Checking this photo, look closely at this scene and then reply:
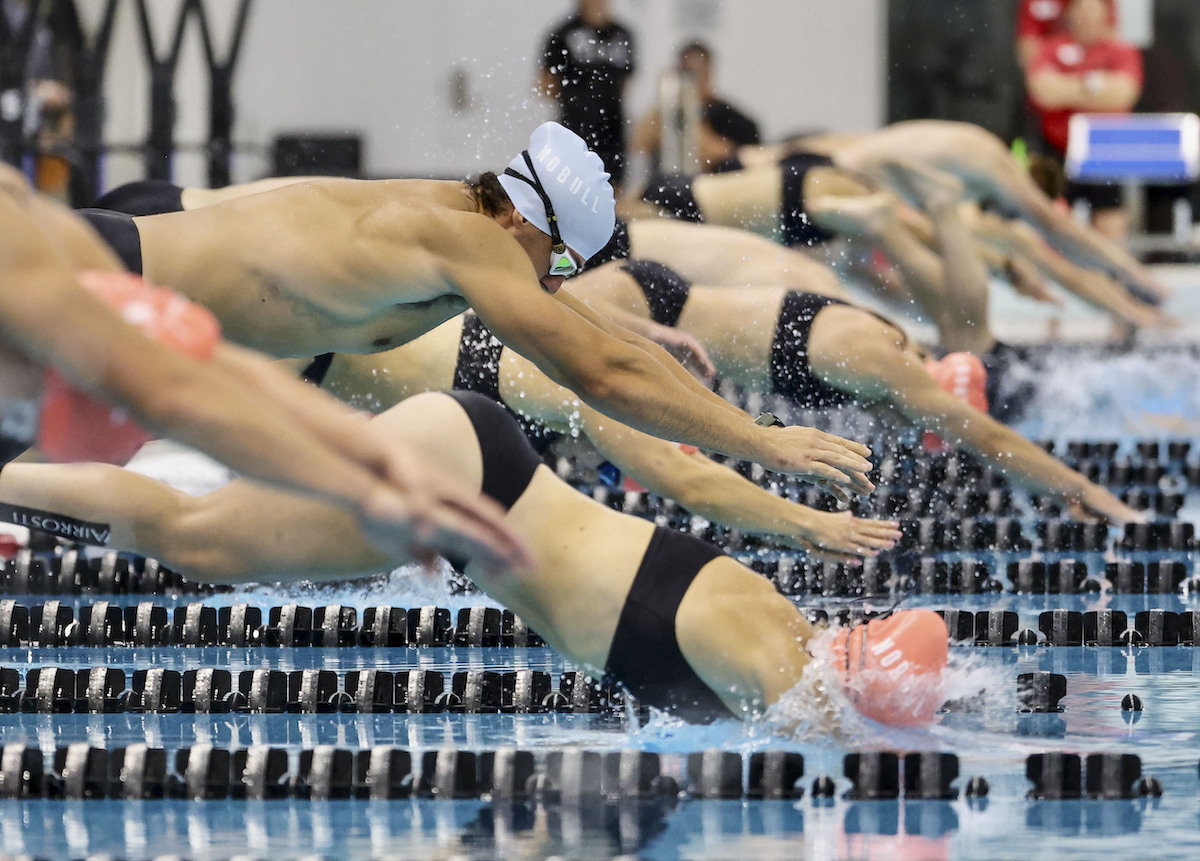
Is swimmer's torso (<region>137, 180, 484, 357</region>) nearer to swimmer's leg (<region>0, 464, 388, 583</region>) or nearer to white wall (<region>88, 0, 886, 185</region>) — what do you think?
swimmer's leg (<region>0, 464, 388, 583</region>)

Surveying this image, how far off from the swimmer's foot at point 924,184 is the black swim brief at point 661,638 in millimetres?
3935

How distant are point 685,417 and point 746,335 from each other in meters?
1.97

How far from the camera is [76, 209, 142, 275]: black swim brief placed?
3.05 meters

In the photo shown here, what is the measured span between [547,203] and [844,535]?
87 centimetres

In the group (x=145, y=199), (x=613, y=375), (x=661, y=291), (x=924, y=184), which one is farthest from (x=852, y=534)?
(x=924, y=184)

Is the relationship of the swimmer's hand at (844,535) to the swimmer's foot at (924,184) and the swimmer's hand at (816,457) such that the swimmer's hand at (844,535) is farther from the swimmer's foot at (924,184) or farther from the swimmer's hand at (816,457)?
the swimmer's foot at (924,184)

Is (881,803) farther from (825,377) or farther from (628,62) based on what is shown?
(628,62)

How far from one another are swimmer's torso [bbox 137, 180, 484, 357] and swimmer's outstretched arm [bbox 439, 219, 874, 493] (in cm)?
9

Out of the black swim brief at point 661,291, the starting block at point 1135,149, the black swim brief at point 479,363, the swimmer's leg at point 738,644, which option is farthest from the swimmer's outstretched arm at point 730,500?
the starting block at point 1135,149

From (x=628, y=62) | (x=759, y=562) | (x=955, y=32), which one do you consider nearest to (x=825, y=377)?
(x=759, y=562)

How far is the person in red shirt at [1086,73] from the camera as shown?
9.21 meters

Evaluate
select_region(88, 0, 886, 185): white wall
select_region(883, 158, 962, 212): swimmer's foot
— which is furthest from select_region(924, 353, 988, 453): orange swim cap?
select_region(88, 0, 886, 185): white wall

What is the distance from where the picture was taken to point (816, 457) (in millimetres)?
2967

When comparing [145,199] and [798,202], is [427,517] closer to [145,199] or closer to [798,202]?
[145,199]
